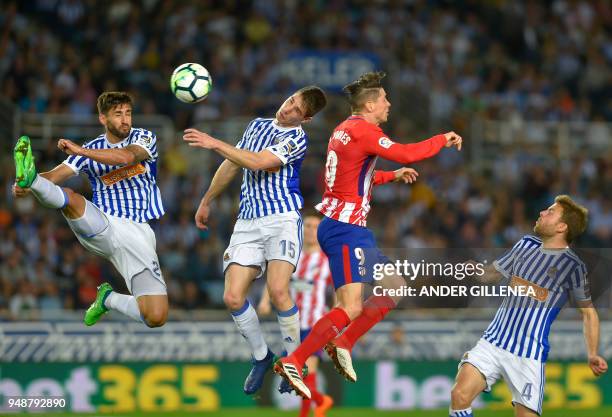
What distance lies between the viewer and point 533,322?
924 centimetres

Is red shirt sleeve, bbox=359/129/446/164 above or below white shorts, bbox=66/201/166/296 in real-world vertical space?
above

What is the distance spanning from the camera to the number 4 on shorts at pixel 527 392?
9.18 m

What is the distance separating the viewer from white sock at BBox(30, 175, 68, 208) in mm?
9352

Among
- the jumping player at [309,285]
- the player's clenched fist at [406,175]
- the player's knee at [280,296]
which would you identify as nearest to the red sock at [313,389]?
the jumping player at [309,285]

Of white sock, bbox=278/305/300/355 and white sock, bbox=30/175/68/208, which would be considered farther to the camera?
white sock, bbox=278/305/300/355

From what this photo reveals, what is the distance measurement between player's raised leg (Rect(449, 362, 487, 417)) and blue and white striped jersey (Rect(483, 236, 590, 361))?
0.30 m

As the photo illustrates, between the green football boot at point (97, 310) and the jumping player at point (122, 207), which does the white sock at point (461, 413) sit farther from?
the green football boot at point (97, 310)

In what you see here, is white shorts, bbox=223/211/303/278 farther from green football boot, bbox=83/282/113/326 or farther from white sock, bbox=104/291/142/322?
green football boot, bbox=83/282/113/326

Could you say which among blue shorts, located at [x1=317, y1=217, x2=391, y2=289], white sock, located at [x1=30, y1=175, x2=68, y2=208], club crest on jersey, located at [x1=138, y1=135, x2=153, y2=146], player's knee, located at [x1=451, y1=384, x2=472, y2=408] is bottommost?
player's knee, located at [x1=451, y1=384, x2=472, y2=408]

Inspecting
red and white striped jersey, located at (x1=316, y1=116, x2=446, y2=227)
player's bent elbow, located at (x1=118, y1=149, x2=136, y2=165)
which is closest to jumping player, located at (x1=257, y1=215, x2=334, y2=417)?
red and white striped jersey, located at (x1=316, y1=116, x2=446, y2=227)

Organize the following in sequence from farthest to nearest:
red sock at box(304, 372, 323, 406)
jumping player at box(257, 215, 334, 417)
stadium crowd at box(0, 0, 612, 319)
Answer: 1. stadium crowd at box(0, 0, 612, 319)
2. jumping player at box(257, 215, 334, 417)
3. red sock at box(304, 372, 323, 406)

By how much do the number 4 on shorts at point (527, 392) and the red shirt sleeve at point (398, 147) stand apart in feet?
6.15

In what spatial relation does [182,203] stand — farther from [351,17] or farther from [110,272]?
[351,17]

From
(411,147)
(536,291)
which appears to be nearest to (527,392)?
(536,291)
